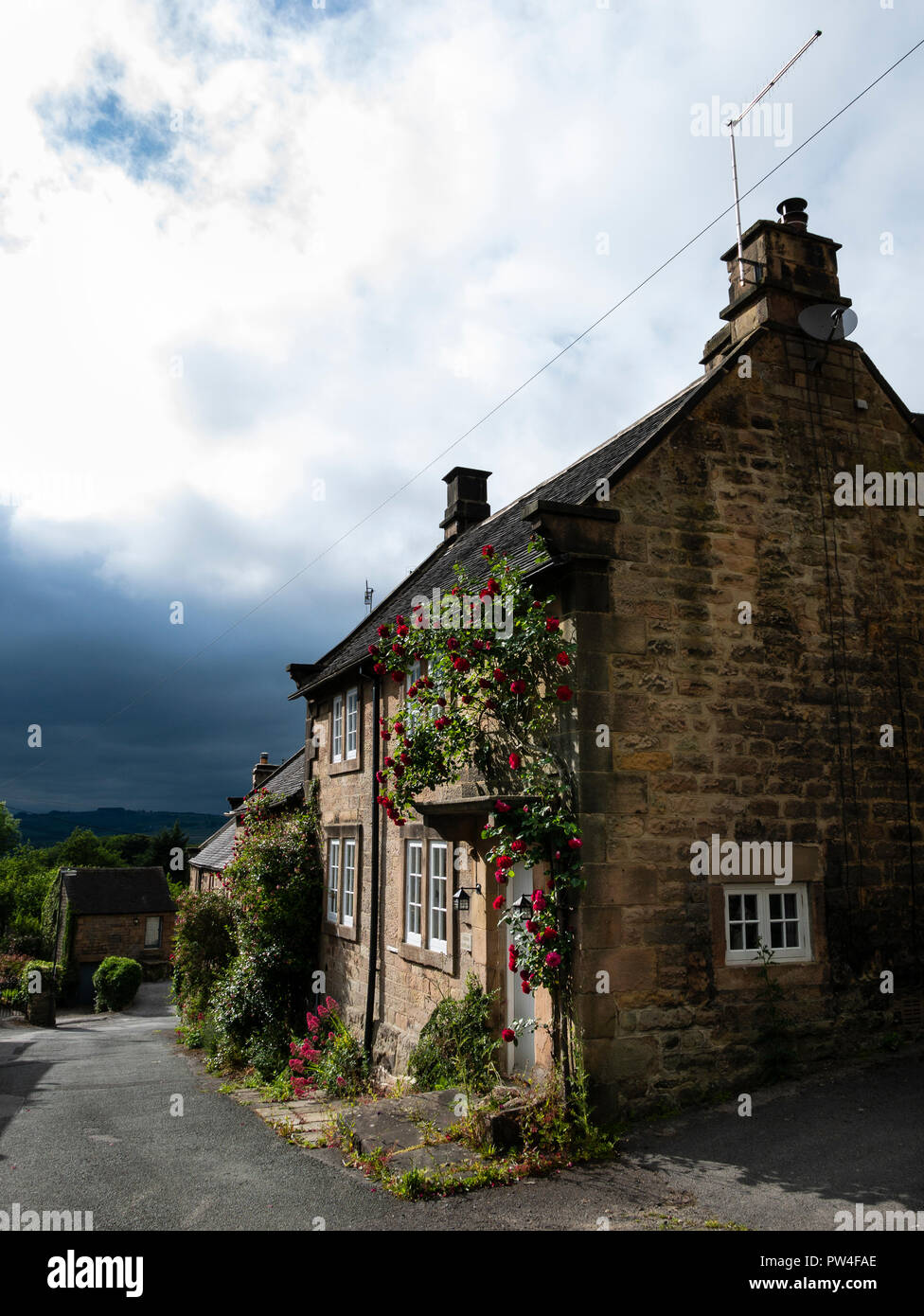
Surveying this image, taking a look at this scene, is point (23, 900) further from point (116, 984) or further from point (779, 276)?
point (779, 276)

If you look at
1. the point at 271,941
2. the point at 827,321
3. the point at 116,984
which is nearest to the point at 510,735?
the point at 827,321

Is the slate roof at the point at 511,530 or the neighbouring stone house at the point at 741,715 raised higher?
the slate roof at the point at 511,530

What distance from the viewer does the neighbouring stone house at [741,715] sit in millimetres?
8469

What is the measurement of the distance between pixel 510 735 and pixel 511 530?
4641mm

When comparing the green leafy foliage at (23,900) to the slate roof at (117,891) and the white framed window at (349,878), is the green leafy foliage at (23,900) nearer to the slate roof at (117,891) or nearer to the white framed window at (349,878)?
the slate roof at (117,891)

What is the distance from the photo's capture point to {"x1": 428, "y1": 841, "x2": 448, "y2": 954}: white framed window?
1158cm

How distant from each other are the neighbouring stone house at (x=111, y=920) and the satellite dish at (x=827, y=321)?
158ft

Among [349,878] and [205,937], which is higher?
[349,878]

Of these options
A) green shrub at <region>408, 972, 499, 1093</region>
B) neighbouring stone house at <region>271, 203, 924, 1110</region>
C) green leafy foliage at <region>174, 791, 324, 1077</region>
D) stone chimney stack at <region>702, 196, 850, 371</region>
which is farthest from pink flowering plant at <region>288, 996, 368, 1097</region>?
stone chimney stack at <region>702, 196, 850, 371</region>

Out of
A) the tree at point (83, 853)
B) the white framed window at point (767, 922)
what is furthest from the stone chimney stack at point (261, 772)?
the tree at point (83, 853)

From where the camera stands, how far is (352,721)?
16.3 m

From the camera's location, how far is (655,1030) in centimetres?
831

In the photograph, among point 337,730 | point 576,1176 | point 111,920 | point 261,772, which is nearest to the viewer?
point 576,1176
